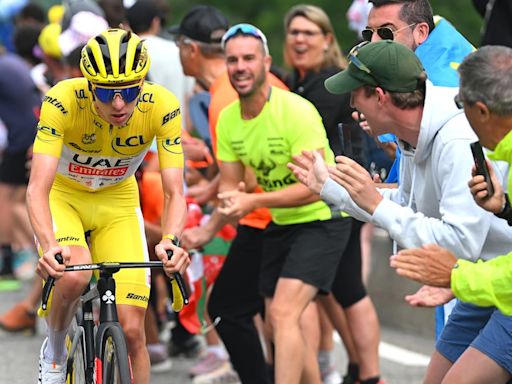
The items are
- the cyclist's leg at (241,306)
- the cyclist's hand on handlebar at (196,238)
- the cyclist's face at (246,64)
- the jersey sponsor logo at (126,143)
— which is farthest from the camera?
the cyclist's leg at (241,306)

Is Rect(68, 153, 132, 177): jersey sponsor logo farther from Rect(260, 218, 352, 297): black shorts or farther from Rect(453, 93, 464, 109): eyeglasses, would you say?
Rect(453, 93, 464, 109): eyeglasses

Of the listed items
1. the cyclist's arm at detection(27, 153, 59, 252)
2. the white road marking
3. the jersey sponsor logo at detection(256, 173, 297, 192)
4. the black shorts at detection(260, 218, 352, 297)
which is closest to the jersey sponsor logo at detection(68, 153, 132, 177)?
the cyclist's arm at detection(27, 153, 59, 252)

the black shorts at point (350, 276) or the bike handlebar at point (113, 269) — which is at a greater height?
the bike handlebar at point (113, 269)

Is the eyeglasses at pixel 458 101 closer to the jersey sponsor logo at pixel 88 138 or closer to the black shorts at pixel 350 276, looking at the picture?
the jersey sponsor logo at pixel 88 138

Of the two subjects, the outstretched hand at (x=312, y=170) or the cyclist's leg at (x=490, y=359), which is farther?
the outstretched hand at (x=312, y=170)

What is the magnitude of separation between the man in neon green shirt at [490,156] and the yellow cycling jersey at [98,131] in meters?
2.24

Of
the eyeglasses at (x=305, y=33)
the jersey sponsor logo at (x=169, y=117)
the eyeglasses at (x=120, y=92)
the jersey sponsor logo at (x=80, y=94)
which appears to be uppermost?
the eyeglasses at (x=305, y=33)

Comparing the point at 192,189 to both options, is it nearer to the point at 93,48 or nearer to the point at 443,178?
the point at 93,48

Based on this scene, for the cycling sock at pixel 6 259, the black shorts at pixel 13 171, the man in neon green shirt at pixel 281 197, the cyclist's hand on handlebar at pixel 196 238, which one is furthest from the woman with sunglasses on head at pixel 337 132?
the cycling sock at pixel 6 259

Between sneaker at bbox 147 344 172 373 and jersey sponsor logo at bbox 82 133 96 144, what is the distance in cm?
331

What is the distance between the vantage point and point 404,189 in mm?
6398

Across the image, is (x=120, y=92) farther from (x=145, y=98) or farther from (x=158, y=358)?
(x=158, y=358)

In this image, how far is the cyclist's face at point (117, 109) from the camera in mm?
6715

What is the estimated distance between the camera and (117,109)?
6734mm
